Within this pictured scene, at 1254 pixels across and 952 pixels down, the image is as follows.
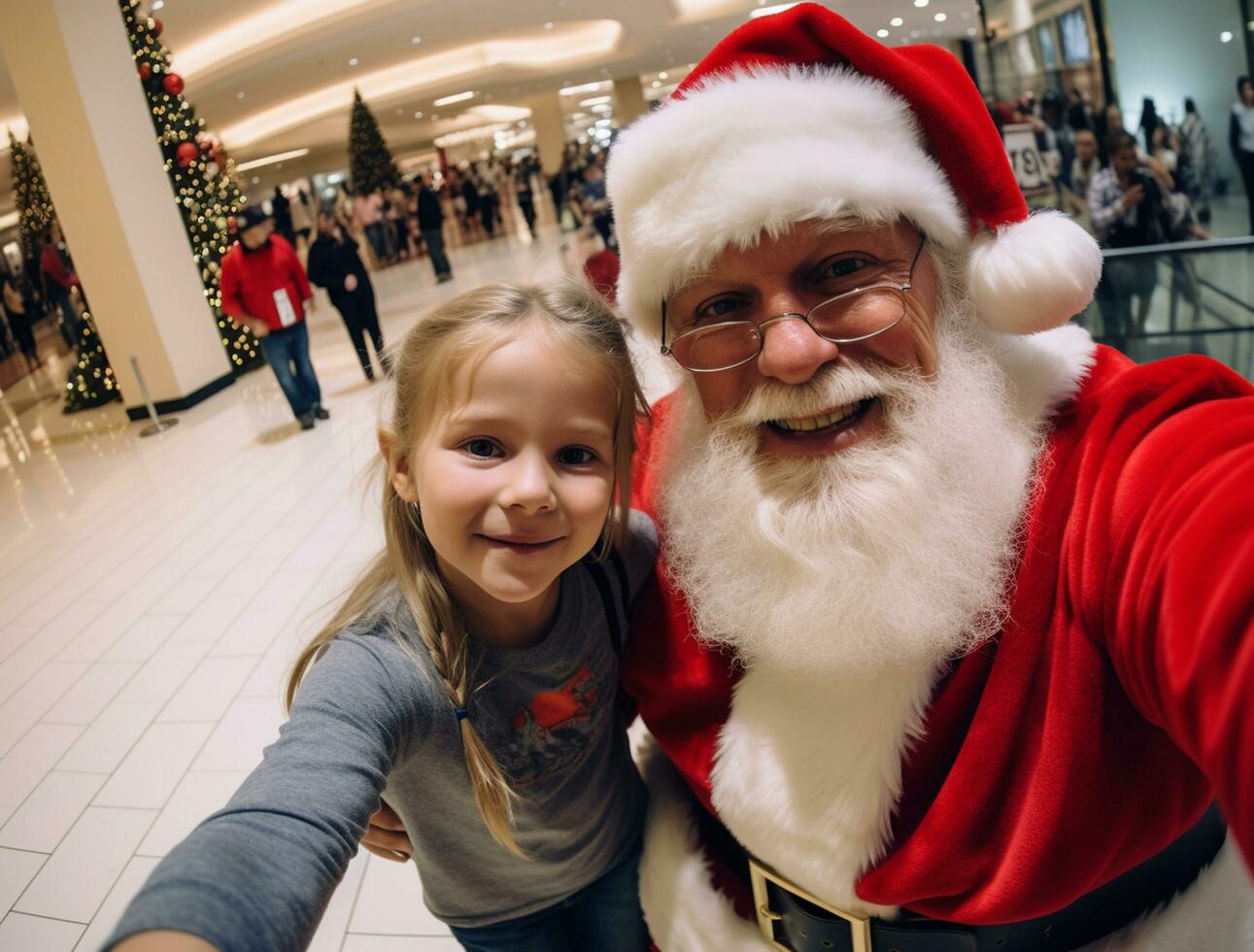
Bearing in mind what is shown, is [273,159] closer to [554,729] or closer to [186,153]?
[186,153]

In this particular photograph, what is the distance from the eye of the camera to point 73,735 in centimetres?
285

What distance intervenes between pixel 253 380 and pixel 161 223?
176 cm

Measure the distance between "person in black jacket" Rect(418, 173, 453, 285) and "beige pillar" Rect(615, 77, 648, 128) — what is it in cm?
1153

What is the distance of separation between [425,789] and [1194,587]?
97cm

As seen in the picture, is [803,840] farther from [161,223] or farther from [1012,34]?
[161,223]

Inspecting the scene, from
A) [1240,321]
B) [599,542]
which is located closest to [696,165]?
[599,542]

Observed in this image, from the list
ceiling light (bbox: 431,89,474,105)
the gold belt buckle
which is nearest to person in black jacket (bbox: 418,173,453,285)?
ceiling light (bbox: 431,89,474,105)

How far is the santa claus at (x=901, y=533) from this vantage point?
2.59ft

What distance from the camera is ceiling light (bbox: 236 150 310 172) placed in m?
25.6

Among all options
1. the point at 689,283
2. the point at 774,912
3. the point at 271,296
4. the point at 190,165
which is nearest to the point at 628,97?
the point at 190,165

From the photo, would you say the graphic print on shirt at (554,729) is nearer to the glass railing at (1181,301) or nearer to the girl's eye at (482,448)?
the girl's eye at (482,448)

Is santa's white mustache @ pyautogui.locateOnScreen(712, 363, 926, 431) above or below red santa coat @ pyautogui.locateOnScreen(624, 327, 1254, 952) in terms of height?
above

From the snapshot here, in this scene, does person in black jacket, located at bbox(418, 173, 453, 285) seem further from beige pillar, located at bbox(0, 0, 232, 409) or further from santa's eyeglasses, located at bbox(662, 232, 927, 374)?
santa's eyeglasses, located at bbox(662, 232, 927, 374)

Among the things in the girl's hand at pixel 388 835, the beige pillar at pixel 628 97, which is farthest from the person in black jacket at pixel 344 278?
the beige pillar at pixel 628 97
